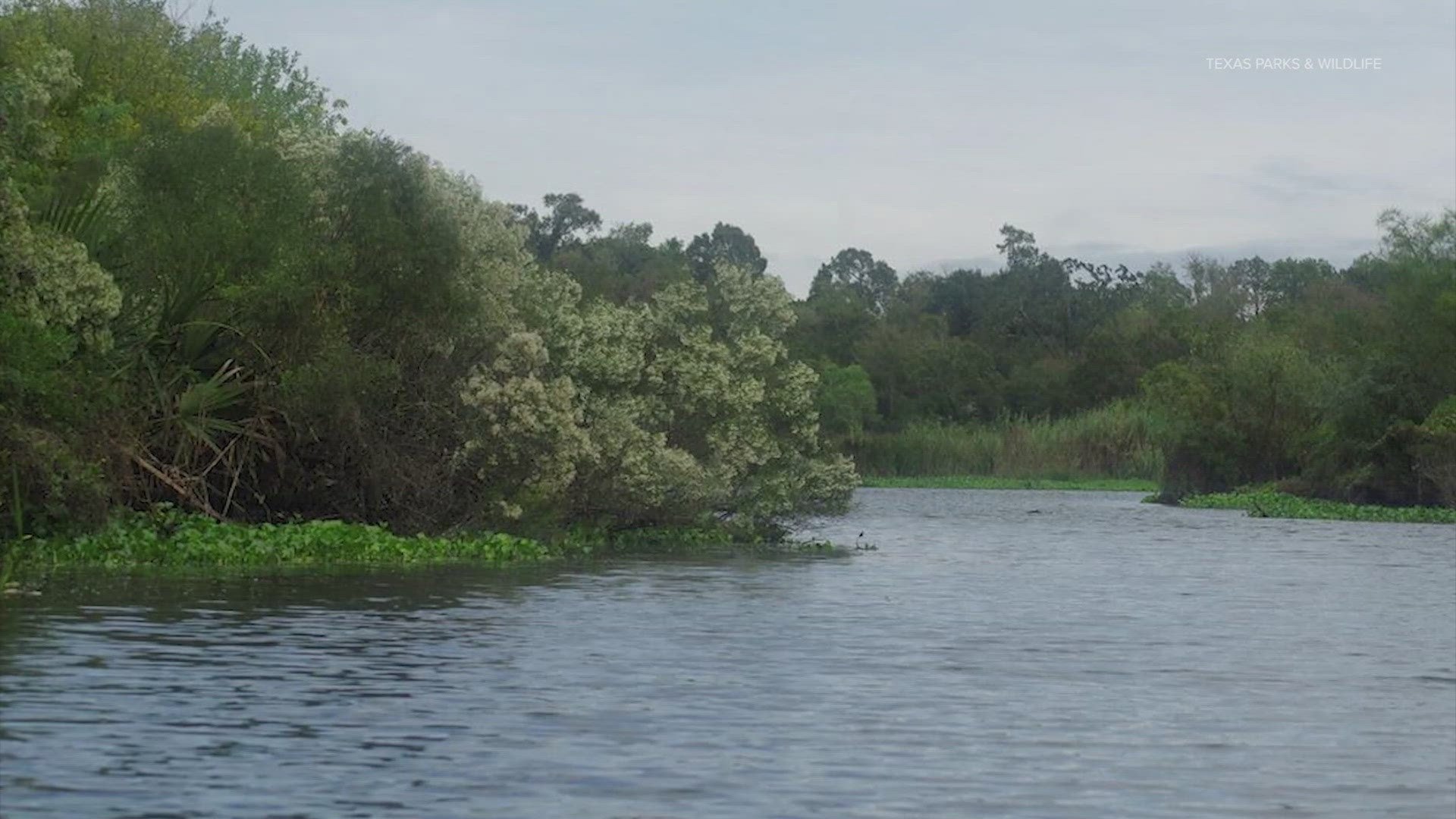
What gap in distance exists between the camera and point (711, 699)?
67.9ft

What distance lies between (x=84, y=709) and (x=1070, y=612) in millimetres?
19122

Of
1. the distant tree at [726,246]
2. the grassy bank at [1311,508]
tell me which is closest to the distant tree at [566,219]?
the distant tree at [726,246]

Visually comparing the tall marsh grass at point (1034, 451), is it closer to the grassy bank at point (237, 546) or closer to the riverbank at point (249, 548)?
→ the riverbank at point (249, 548)

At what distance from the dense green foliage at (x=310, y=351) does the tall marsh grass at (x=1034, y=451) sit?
69.2 m

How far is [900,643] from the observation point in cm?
2739

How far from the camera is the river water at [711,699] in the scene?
15.2m

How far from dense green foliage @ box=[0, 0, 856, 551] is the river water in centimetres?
406

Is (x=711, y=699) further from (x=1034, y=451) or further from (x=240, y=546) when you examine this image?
(x=1034, y=451)

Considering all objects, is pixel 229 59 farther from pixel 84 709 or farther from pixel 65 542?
pixel 84 709

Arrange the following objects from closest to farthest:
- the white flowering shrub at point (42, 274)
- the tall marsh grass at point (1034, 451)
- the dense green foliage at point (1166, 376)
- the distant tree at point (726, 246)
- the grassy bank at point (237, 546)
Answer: the white flowering shrub at point (42, 274) → the grassy bank at point (237, 546) → the dense green foliage at point (1166, 376) → the tall marsh grass at point (1034, 451) → the distant tree at point (726, 246)

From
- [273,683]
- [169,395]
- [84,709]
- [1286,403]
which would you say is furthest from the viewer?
[1286,403]

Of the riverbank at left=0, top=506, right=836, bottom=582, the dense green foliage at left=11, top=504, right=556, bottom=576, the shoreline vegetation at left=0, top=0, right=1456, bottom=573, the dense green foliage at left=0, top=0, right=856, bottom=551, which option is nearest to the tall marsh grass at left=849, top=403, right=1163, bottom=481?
the shoreline vegetation at left=0, top=0, right=1456, bottom=573

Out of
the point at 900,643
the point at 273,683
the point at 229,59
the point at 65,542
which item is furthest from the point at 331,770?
the point at 229,59

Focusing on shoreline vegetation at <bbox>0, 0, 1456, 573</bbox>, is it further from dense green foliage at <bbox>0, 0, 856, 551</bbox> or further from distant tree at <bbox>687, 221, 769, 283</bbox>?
distant tree at <bbox>687, 221, 769, 283</bbox>
